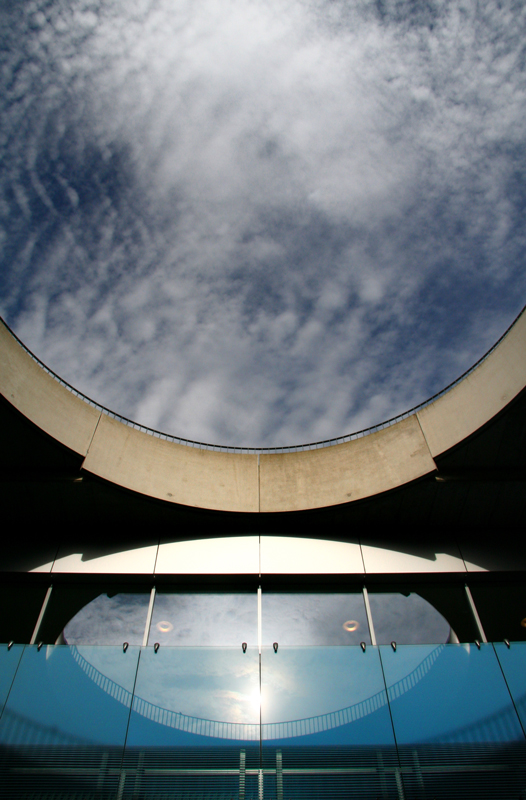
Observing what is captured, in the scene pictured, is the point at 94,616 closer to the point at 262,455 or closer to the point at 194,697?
the point at 194,697

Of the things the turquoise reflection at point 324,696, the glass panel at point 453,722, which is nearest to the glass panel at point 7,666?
the turquoise reflection at point 324,696

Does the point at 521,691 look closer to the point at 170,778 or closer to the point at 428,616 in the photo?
the point at 428,616

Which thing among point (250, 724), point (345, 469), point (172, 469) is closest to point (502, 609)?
point (345, 469)

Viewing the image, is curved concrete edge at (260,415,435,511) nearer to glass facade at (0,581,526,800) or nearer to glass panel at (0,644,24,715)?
glass facade at (0,581,526,800)

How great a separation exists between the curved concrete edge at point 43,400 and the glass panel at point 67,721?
4.52m

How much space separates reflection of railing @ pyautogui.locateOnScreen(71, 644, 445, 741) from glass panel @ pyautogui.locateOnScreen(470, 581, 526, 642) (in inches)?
146

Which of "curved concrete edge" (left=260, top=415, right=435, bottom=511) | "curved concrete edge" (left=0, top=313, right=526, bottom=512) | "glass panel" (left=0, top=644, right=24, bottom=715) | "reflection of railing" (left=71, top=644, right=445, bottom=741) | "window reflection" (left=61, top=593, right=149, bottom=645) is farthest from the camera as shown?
"curved concrete edge" (left=260, top=415, right=435, bottom=511)

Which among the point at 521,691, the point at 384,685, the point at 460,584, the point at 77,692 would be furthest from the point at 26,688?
the point at 460,584

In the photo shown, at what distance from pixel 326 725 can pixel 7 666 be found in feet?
17.6

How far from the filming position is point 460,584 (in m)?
11.3

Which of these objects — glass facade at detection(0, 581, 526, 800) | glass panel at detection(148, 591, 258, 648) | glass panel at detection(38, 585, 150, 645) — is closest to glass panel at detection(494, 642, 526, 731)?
glass facade at detection(0, 581, 526, 800)

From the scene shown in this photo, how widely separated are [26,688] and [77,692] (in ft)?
2.80

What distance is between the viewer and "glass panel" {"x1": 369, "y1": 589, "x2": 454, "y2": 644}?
404 inches

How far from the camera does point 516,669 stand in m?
7.80
